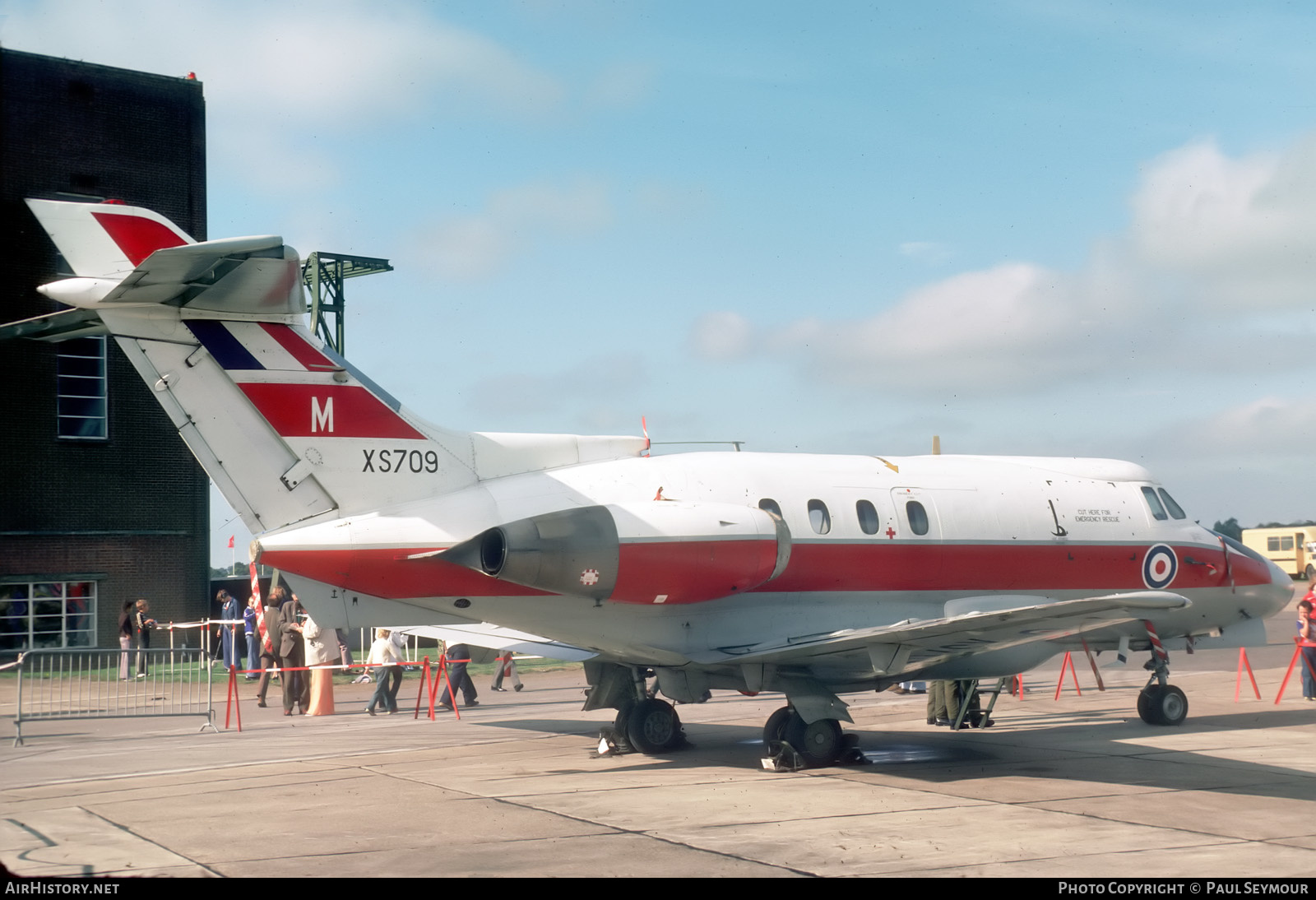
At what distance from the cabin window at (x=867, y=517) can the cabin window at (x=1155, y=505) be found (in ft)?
15.9

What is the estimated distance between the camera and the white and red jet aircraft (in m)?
12.1

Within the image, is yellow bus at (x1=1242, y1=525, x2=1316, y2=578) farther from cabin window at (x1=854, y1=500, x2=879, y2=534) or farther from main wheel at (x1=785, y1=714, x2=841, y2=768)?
main wheel at (x1=785, y1=714, x2=841, y2=768)

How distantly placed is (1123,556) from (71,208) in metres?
13.1

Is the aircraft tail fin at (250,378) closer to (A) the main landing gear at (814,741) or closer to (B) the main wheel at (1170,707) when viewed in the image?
(A) the main landing gear at (814,741)

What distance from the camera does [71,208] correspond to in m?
11.9

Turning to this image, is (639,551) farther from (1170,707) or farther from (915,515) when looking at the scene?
(1170,707)

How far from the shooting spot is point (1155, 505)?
17.3 m

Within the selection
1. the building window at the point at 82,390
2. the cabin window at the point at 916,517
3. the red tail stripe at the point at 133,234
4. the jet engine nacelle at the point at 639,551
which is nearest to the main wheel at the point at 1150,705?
the cabin window at the point at 916,517

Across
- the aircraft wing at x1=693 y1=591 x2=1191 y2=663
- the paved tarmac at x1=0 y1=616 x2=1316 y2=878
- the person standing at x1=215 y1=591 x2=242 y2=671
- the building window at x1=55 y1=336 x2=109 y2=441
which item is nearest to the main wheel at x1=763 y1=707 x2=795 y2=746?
the paved tarmac at x1=0 y1=616 x2=1316 y2=878

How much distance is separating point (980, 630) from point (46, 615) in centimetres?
2713

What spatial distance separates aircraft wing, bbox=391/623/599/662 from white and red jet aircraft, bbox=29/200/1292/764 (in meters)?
0.77

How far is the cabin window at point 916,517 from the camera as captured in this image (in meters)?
15.0

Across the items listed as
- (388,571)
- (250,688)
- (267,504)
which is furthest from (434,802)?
(250,688)

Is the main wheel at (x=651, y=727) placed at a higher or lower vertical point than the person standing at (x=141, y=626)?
lower
